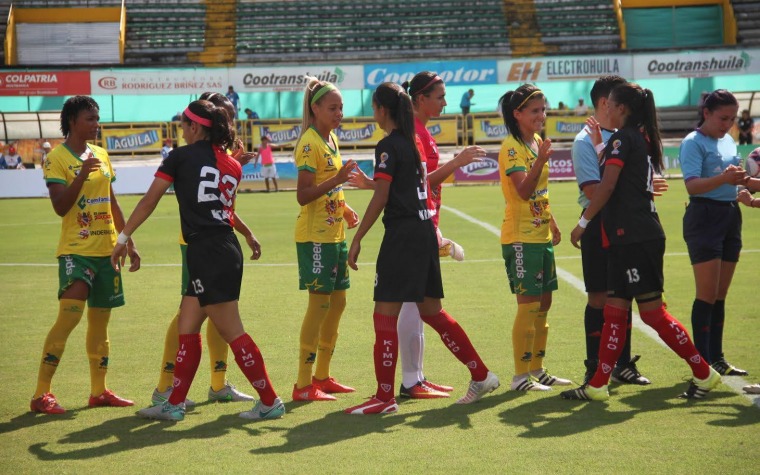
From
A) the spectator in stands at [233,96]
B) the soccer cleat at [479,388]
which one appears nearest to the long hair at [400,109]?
the soccer cleat at [479,388]

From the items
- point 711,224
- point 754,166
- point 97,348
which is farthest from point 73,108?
point 754,166

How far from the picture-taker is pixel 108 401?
6.99m

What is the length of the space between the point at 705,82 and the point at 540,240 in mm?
34112

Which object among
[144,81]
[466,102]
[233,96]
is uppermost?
[144,81]

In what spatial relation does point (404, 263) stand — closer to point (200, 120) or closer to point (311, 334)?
point (311, 334)

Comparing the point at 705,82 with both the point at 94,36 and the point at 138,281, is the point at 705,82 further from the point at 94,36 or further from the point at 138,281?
the point at 138,281

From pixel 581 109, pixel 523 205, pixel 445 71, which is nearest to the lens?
pixel 523 205

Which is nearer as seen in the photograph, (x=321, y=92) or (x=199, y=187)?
(x=199, y=187)

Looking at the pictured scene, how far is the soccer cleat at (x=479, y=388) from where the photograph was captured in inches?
271

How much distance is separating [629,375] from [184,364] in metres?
3.29

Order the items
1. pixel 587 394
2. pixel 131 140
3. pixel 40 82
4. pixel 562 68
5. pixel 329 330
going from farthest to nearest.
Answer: pixel 562 68, pixel 40 82, pixel 131 140, pixel 329 330, pixel 587 394

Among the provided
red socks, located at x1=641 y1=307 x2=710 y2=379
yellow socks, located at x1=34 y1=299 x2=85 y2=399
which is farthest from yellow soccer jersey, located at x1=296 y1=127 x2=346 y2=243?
red socks, located at x1=641 y1=307 x2=710 y2=379

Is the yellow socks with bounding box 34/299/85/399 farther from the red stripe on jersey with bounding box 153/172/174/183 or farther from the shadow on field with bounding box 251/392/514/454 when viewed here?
the shadow on field with bounding box 251/392/514/454

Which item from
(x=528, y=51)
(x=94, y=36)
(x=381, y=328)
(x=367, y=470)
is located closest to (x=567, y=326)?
(x=381, y=328)
